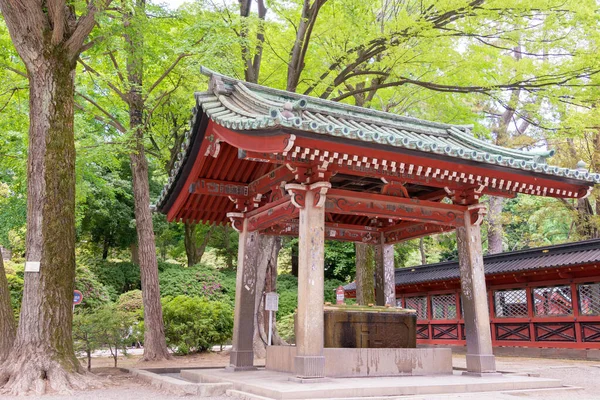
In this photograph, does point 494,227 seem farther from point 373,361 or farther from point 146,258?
point 373,361

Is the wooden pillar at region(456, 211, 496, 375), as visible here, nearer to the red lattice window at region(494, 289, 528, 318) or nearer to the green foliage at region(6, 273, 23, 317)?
the red lattice window at region(494, 289, 528, 318)

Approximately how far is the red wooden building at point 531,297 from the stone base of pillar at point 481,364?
593 centimetres

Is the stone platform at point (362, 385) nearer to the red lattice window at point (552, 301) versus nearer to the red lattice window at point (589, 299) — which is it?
the red lattice window at point (589, 299)

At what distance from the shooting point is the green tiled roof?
7.32 meters

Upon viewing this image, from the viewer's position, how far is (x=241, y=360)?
9.79m

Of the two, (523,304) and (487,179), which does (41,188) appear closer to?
(487,179)

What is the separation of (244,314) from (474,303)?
13.8 ft

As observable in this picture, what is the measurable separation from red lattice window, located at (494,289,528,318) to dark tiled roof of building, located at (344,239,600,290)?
1.07 meters

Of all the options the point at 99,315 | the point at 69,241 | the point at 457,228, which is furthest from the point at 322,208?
the point at 99,315

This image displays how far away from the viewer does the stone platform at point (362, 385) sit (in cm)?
692

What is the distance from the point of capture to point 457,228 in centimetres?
988

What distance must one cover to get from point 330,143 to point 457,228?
146 inches

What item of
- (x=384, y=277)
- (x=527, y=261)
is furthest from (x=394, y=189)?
(x=527, y=261)

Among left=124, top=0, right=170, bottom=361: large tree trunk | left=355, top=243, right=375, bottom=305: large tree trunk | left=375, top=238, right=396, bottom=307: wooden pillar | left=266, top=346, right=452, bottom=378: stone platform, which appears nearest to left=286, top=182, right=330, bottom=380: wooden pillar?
left=266, top=346, right=452, bottom=378: stone platform
